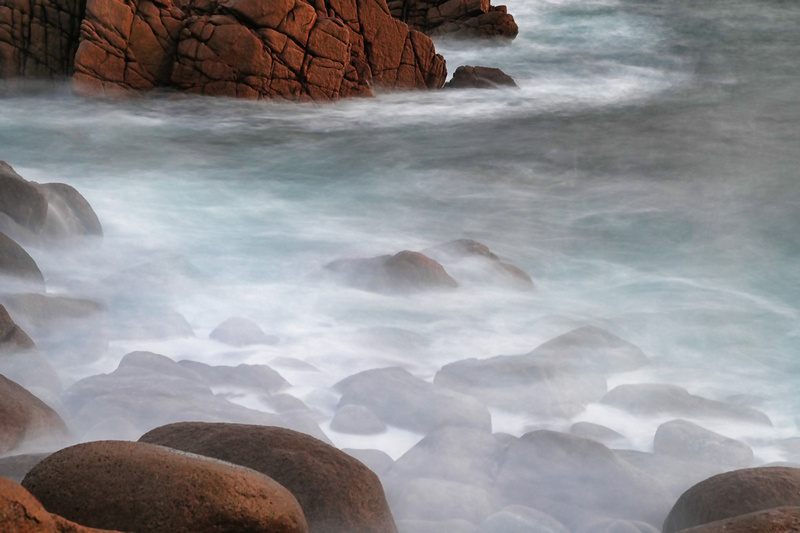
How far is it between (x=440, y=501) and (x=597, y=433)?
1349 millimetres

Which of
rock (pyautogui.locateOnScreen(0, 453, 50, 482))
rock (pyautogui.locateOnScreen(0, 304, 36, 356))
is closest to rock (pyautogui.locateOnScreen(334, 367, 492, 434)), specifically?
rock (pyautogui.locateOnScreen(0, 304, 36, 356))

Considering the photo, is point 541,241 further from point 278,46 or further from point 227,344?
point 278,46


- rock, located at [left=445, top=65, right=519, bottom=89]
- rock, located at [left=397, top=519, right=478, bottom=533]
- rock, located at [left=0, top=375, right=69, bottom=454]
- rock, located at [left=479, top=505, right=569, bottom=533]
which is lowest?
rock, located at [left=397, top=519, right=478, bottom=533]

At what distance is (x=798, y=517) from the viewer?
2.89m

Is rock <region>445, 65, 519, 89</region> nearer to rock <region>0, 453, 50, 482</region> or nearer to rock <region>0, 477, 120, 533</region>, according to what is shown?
rock <region>0, 453, 50, 482</region>

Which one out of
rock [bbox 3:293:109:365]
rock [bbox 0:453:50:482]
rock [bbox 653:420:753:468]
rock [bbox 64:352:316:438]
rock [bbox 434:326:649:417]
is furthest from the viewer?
rock [bbox 3:293:109:365]

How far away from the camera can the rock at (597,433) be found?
4.77 metres

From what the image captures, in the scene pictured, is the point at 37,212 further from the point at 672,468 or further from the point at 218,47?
the point at 218,47

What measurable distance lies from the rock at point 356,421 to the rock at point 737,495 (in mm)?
1603

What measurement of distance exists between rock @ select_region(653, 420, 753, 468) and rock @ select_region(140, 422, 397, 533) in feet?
5.93

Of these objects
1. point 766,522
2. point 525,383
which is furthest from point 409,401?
point 766,522

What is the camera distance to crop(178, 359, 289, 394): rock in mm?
4945

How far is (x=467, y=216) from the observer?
8.75 meters

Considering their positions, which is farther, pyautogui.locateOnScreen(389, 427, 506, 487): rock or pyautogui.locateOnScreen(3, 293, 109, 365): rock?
pyautogui.locateOnScreen(3, 293, 109, 365): rock
